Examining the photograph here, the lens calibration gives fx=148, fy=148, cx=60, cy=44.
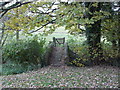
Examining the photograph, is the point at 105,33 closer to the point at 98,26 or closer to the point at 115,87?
the point at 98,26

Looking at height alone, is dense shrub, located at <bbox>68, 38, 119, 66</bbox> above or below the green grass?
above

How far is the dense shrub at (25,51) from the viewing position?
3.29 meters

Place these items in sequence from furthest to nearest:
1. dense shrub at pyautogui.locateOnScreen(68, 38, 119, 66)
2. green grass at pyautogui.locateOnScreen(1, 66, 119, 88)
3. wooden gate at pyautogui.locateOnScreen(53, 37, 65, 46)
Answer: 1. wooden gate at pyautogui.locateOnScreen(53, 37, 65, 46)
2. dense shrub at pyautogui.locateOnScreen(68, 38, 119, 66)
3. green grass at pyautogui.locateOnScreen(1, 66, 119, 88)

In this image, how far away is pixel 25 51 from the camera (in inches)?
131

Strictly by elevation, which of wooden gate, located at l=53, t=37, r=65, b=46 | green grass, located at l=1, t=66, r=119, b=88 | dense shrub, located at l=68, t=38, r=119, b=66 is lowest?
green grass, located at l=1, t=66, r=119, b=88

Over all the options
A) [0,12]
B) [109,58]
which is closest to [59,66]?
[109,58]

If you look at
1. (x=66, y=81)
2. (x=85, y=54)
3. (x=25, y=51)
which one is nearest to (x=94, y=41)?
(x=85, y=54)

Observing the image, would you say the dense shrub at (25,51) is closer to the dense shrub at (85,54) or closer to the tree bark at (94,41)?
the dense shrub at (85,54)

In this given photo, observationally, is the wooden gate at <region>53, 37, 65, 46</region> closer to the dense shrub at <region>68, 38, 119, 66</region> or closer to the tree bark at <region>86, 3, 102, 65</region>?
the dense shrub at <region>68, 38, 119, 66</region>

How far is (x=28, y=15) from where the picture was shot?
2.78 m

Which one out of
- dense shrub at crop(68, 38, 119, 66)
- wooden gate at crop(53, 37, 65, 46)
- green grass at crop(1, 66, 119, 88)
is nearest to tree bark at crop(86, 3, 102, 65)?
dense shrub at crop(68, 38, 119, 66)

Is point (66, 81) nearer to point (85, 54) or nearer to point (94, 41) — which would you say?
point (85, 54)

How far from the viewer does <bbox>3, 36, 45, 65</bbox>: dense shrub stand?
329 centimetres

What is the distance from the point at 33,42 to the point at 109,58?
1728 millimetres
